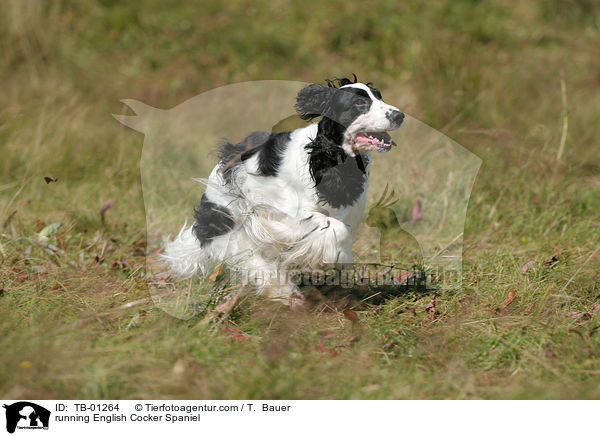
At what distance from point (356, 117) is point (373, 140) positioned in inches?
5.3

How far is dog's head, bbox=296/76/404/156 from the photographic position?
9.36 ft

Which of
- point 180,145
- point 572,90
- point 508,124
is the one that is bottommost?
point 180,145

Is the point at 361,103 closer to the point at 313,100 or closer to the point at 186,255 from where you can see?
the point at 313,100

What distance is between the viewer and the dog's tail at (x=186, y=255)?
11.2 ft

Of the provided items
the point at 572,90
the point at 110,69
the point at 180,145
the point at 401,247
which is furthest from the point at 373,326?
the point at 110,69

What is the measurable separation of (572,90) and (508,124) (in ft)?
5.37

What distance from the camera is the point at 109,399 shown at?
8.34ft

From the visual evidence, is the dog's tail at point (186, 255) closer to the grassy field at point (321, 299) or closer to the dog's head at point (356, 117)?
the grassy field at point (321, 299)

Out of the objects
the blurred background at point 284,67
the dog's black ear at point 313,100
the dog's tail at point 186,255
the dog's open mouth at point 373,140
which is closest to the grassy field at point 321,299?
the blurred background at point 284,67

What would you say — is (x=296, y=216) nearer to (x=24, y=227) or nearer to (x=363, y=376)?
(x=363, y=376)

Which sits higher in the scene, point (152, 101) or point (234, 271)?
point (152, 101)
